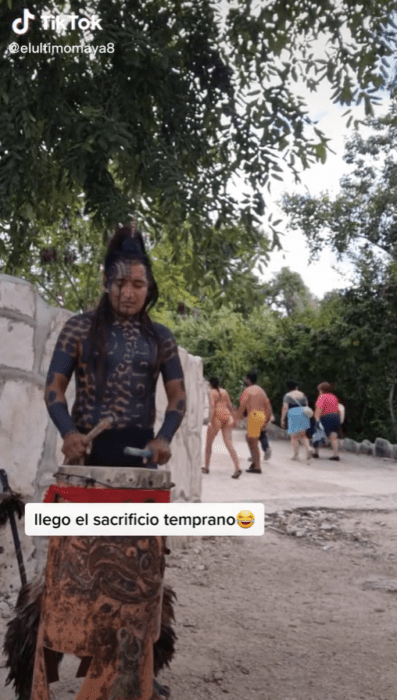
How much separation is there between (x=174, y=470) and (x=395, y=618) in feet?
7.73

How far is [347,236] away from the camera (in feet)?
56.1

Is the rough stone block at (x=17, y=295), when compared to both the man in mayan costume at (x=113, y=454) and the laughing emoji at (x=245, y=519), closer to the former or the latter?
the man in mayan costume at (x=113, y=454)

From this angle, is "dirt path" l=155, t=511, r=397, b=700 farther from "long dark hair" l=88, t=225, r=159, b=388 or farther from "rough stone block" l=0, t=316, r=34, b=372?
"rough stone block" l=0, t=316, r=34, b=372

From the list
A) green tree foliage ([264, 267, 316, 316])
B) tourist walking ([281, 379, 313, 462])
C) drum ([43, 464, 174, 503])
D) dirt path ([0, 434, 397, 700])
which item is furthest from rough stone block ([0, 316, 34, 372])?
green tree foliage ([264, 267, 316, 316])

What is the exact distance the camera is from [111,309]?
2.86 m

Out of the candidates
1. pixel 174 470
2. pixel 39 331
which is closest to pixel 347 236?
pixel 174 470

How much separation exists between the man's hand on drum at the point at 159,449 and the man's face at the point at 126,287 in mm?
490

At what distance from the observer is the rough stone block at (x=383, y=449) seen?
1480 centimetres

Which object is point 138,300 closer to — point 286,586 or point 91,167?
point 286,586

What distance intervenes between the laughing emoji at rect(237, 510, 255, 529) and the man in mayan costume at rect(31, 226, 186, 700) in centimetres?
39

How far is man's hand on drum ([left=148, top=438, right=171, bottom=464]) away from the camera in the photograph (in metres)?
2.72

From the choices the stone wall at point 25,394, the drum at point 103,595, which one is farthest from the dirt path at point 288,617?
the stone wall at point 25,394

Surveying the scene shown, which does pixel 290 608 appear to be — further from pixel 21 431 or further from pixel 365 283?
pixel 365 283

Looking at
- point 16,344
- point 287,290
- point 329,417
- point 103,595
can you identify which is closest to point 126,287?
point 103,595
